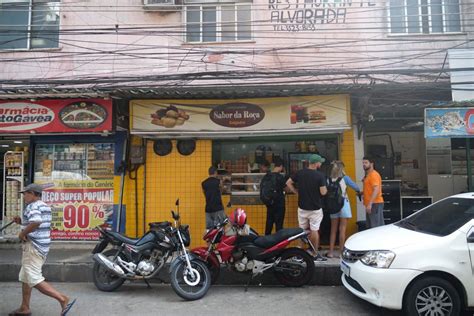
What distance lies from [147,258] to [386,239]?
356cm

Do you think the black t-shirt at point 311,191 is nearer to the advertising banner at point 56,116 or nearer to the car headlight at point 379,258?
the car headlight at point 379,258

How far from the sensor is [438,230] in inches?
191

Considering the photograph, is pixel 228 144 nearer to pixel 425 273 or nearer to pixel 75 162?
pixel 75 162

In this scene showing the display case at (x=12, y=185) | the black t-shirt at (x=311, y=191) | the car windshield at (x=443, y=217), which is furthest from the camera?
the display case at (x=12, y=185)

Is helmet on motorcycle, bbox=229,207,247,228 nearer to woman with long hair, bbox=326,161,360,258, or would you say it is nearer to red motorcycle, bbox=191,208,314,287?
red motorcycle, bbox=191,208,314,287

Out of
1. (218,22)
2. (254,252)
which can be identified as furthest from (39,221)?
(218,22)

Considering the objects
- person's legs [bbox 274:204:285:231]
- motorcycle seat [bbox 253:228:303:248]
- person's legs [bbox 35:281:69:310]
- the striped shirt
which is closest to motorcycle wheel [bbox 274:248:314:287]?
motorcycle seat [bbox 253:228:303:248]

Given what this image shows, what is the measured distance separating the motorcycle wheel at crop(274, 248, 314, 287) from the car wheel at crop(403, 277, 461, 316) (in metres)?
1.86

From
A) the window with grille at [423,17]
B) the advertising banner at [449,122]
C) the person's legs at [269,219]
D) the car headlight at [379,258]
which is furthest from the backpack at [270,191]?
the window with grille at [423,17]

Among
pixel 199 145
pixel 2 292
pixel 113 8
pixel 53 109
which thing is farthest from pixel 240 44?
pixel 2 292

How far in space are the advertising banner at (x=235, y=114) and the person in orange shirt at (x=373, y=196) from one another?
1487mm

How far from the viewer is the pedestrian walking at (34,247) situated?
4688mm

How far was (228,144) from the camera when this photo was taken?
30.2 feet

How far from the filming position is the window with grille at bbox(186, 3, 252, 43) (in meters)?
9.17
